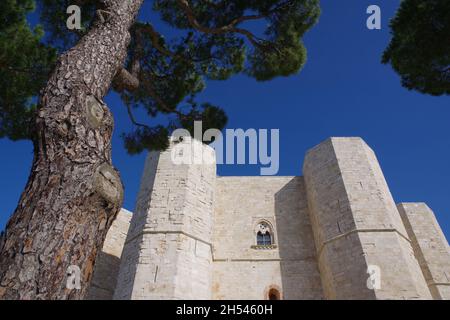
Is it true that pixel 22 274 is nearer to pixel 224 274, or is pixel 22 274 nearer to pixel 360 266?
pixel 360 266

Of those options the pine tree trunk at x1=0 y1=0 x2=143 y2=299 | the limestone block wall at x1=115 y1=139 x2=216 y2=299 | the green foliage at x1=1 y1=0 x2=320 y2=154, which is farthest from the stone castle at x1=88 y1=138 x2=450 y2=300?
the pine tree trunk at x1=0 y1=0 x2=143 y2=299

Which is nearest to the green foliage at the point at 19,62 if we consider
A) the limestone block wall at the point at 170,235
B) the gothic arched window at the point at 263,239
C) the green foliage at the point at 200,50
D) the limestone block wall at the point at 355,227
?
the green foliage at the point at 200,50

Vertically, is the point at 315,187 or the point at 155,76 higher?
the point at 315,187

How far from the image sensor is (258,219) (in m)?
12.2

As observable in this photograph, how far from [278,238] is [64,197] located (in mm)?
10564

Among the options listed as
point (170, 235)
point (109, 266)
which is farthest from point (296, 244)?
point (109, 266)

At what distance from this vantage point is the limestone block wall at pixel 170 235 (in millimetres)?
8469

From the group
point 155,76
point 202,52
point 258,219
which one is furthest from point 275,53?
point 258,219

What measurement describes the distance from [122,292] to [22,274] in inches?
310

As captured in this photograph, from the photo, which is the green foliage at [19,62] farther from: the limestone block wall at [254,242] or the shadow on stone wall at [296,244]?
the shadow on stone wall at [296,244]

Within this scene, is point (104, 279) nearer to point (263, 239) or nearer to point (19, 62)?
point (263, 239)

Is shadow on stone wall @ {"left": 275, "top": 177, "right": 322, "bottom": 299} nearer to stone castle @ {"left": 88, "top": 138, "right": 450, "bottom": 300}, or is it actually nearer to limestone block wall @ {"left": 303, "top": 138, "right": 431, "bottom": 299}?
stone castle @ {"left": 88, "top": 138, "right": 450, "bottom": 300}

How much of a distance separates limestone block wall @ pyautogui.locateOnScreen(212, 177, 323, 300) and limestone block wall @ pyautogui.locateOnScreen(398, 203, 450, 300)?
5213mm

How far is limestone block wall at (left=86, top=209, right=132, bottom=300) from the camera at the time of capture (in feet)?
38.2
